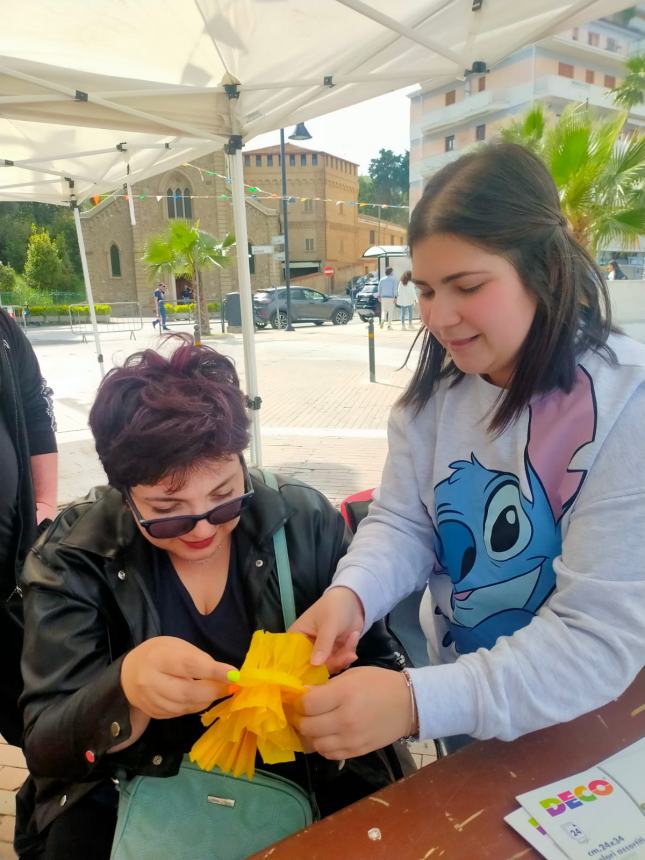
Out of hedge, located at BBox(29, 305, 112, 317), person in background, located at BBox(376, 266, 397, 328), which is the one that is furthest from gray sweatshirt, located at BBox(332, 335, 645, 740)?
hedge, located at BBox(29, 305, 112, 317)

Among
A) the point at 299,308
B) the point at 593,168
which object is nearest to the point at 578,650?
the point at 593,168

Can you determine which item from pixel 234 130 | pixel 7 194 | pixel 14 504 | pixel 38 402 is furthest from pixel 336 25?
pixel 7 194

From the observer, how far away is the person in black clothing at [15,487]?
Answer: 74.4 inches

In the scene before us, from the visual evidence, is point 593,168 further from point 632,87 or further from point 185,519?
Result: point 632,87

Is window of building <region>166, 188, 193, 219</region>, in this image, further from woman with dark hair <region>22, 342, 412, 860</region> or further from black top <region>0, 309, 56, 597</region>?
woman with dark hair <region>22, 342, 412, 860</region>

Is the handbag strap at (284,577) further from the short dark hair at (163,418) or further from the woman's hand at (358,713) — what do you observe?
the woman's hand at (358,713)

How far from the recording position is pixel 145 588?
1322 mm

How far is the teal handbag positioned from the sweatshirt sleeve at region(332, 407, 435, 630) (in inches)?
15.8

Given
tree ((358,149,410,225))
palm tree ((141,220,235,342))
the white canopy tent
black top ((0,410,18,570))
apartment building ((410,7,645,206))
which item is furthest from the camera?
tree ((358,149,410,225))

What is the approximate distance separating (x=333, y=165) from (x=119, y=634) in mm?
46507

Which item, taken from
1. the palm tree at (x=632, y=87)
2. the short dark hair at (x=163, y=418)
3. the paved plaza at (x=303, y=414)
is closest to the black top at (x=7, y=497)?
the paved plaza at (x=303, y=414)

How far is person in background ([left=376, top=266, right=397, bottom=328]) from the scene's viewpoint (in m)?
18.8

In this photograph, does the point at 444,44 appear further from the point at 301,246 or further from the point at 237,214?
the point at 301,246

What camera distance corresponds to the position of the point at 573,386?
993mm
